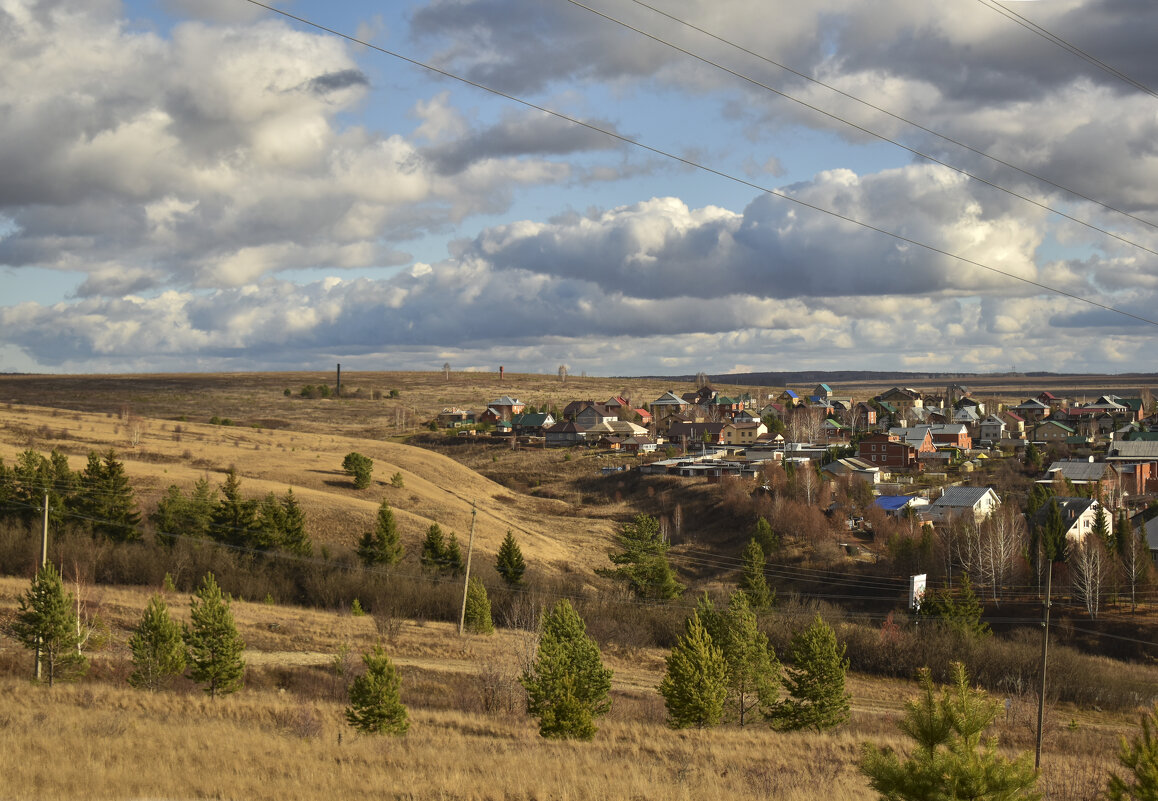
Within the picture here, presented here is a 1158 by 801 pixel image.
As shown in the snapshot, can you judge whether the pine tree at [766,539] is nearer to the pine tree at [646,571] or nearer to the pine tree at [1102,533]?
the pine tree at [646,571]

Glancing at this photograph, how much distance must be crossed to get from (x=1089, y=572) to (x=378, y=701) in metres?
47.5

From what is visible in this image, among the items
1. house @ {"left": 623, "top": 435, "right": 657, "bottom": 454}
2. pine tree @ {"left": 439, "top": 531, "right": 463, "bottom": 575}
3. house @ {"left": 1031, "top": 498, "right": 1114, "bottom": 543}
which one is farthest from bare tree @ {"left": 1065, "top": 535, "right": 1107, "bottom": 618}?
house @ {"left": 623, "top": 435, "right": 657, "bottom": 454}

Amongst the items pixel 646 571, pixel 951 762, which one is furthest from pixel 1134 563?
pixel 951 762

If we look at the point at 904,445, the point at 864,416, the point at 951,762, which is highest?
the point at 864,416

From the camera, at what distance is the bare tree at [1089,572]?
185 feet

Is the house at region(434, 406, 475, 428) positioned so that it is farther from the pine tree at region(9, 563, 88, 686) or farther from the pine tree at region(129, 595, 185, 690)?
the pine tree at region(9, 563, 88, 686)

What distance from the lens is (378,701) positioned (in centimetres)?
2855

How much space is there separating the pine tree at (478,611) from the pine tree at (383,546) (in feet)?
34.1

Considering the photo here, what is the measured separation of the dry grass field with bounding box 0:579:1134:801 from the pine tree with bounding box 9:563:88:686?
1106mm

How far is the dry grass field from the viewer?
1947 cm

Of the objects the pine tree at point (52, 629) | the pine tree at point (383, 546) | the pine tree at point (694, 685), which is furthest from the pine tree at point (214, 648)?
the pine tree at point (383, 546)

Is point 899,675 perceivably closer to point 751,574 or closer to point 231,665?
point 751,574

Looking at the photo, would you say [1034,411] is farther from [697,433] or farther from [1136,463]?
[1136,463]

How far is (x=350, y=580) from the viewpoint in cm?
5953
